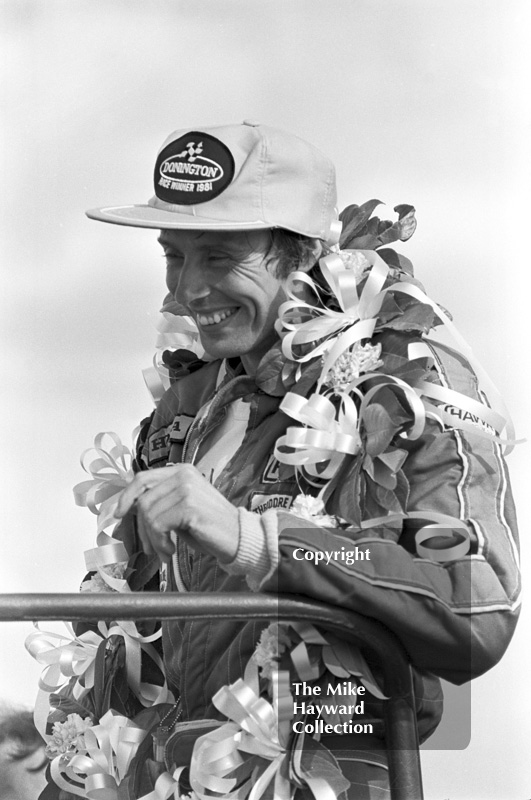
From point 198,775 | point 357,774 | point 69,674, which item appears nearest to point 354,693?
point 357,774

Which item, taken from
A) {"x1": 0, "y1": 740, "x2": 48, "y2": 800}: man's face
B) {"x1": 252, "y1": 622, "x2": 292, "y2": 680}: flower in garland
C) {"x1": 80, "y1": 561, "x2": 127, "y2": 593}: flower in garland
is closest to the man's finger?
{"x1": 252, "y1": 622, "x2": 292, "y2": 680}: flower in garland

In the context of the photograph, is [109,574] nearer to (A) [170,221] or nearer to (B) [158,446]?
(B) [158,446]

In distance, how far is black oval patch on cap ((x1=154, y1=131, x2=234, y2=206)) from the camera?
167 centimetres

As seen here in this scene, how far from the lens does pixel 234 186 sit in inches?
65.7

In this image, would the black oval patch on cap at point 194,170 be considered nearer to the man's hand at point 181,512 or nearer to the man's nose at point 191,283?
the man's nose at point 191,283

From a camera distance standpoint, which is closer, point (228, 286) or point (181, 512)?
point (181, 512)

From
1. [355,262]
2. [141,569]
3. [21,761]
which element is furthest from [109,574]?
[355,262]

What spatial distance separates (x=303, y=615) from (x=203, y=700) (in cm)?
36

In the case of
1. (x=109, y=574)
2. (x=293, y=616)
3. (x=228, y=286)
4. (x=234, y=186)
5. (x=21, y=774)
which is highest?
(x=234, y=186)

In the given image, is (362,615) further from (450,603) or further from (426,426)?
(426,426)

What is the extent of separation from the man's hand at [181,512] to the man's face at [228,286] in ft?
1.39

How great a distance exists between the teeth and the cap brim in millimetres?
128

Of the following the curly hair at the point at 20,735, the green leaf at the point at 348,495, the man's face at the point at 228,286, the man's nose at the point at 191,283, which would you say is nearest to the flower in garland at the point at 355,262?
the man's face at the point at 228,286

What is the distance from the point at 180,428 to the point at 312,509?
1.51 feet
